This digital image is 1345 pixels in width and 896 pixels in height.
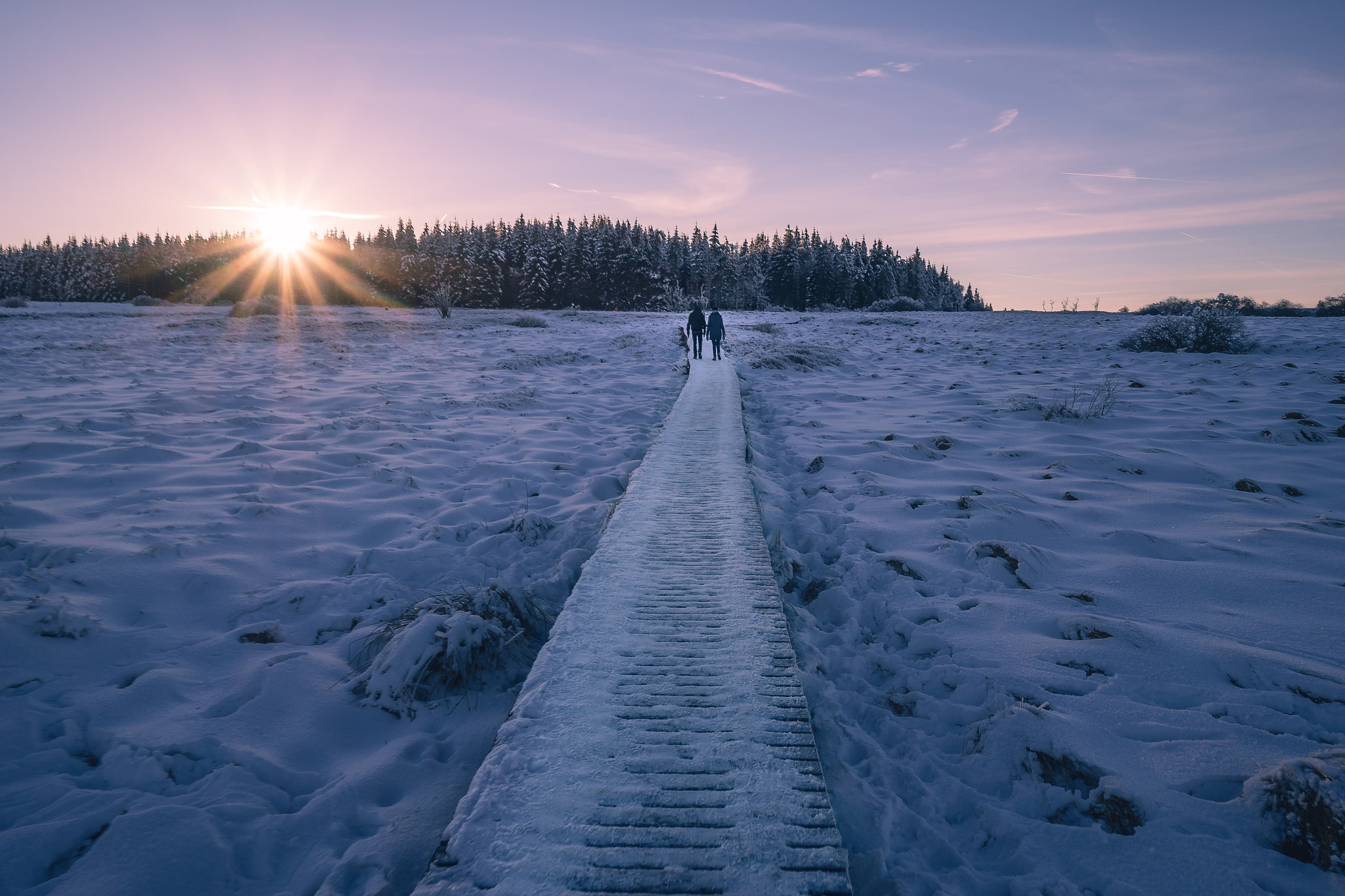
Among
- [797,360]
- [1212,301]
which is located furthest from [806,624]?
[1212,301]

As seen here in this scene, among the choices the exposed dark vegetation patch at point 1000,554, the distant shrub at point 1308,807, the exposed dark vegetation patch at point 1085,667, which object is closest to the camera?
the distant shrub at point 1308,807

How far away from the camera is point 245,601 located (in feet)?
11.3

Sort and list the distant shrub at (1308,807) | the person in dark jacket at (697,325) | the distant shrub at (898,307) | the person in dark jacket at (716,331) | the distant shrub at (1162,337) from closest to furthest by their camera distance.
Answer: the distant shrub at (1308,807) < the distant shrub at (1162,337) < the person in dark jacket at (716,331) < the person in dark jacket at (697,325) < the distant shrub at (898,307)

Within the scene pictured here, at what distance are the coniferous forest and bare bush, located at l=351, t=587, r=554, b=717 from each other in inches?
2472

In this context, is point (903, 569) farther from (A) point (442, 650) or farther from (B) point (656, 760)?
(A) point (442, 650)

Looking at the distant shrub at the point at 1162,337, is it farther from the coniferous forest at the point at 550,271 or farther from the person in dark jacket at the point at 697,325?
the coniferous forest at the point at 550,271

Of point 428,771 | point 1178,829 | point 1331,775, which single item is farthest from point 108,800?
point 1331,775

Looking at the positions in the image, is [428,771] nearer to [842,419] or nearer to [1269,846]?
[1269,846]

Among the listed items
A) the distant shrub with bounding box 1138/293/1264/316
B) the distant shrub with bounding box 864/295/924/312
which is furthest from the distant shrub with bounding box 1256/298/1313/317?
the distant shrub with bounding box 864/295/924/312

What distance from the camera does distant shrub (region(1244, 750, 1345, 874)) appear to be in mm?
1782

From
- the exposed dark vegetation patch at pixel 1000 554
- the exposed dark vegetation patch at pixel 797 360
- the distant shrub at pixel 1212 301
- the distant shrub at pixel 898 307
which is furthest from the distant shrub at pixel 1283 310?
the exposed dark vegetation patch at pixel 1000 554

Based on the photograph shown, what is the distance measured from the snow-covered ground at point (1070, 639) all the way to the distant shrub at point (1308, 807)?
0.09 ft

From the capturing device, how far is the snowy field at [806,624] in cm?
202

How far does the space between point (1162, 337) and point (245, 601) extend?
18661mm
